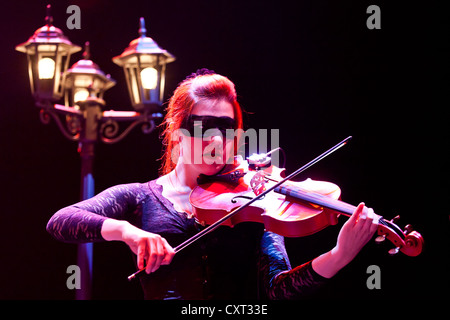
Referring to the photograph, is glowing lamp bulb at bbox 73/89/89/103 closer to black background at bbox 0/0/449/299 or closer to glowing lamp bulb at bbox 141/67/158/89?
glowing lamp bulb at bbox 141/67/158/89

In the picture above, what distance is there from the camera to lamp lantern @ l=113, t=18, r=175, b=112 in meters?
3.02

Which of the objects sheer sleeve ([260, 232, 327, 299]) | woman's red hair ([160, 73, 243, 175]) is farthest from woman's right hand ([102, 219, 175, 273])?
woman's red hair ([160, 73, 243, 175])

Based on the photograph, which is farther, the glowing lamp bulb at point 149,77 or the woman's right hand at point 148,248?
the glowing lamp bulb at point 149,77

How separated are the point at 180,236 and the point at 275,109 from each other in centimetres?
177

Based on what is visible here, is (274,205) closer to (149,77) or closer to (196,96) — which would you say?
(196,96)

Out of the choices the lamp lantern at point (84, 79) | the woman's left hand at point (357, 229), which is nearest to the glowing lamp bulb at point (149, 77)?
the lamp lantern at point (84, 79)

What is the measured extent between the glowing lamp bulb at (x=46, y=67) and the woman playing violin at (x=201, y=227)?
141 cm

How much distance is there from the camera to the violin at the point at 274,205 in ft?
4.80

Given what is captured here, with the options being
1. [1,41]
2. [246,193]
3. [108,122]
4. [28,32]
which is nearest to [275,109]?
[108,122]

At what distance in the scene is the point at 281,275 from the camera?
158 cm

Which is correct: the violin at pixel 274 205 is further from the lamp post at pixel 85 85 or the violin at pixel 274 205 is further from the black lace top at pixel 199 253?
the lamp post at pixel 85 85

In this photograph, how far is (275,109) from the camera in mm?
3238

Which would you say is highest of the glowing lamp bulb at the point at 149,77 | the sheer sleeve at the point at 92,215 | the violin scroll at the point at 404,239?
the glowing lamp bulb at the point at 149,77

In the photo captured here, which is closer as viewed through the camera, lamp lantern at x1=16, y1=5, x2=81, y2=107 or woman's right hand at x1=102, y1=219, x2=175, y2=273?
woman's right hand at x1=102, y1=219, x2=175, y2=273
